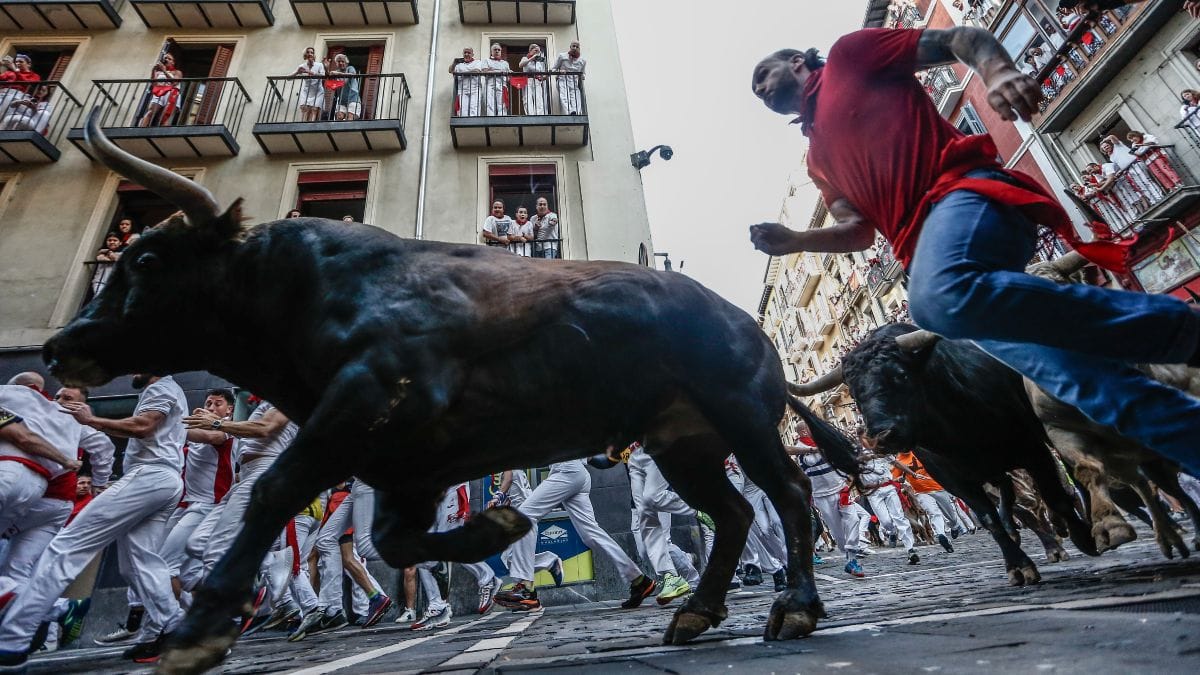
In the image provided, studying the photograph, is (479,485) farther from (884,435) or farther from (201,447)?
(884,435)

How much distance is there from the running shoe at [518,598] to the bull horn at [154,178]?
5.47 m

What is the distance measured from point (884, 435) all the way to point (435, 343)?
3.09 m

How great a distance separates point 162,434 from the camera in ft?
16.0

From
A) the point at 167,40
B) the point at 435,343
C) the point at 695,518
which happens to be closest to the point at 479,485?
the point at 695,518

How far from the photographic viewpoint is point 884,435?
12.6 feet

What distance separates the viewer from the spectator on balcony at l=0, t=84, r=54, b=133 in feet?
40.3

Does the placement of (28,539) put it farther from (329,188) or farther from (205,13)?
(205,13)

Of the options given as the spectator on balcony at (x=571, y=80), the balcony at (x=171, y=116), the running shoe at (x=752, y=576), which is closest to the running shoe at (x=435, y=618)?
the running shoe at (x=752, y=576)

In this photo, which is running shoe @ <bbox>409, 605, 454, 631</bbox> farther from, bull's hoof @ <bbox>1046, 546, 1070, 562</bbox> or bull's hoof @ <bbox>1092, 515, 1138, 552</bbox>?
bull's hoof @ <bbox>1046, 546, 1070, 562</bbox>

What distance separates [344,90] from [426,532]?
14.2 m

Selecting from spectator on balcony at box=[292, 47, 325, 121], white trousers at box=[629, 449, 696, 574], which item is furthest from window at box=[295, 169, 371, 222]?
white trousers at box=[629, 449, 696, 574]

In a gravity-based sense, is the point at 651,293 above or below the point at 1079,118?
below

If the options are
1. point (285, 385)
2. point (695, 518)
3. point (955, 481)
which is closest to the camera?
point (285, 385)

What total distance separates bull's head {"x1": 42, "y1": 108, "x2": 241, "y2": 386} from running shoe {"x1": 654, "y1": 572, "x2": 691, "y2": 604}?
15.4 ft
